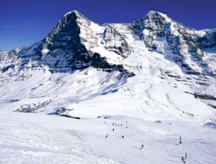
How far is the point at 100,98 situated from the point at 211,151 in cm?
14782

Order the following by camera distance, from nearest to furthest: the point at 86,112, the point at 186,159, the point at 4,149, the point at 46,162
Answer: the point at 46,162 → the point at 4,149 → the point at 186,159 → the point at 86,112

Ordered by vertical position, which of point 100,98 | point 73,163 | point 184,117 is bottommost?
point 184,117

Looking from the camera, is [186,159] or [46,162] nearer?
[46,162]

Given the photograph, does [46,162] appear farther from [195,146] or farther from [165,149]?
[195,146]

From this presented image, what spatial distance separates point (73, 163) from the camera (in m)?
19.2

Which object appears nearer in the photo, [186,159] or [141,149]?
[186,159]

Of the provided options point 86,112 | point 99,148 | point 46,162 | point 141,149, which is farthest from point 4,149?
point 86,112

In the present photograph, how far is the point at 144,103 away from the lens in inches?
7293

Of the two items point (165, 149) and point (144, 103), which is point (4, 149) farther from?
point (144, 103)

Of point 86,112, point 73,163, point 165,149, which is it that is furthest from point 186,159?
point 86,112

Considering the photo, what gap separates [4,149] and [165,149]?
25762mm

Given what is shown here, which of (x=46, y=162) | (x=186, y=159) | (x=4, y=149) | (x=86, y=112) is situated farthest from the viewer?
(x=86, y=112)

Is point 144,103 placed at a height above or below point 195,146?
below

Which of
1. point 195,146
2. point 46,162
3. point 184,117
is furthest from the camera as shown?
point 184,117
